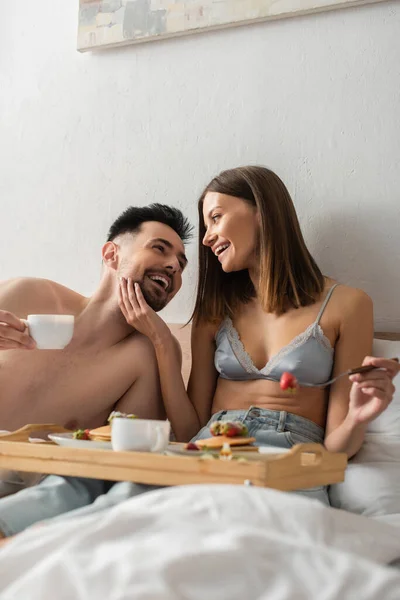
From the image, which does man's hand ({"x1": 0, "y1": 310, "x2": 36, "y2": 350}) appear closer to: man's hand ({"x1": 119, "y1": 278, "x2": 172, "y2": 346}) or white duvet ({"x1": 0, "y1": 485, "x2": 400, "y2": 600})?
man's hand ({"x1": 119, "y1": 278, "x2": 172, "y2": 346})

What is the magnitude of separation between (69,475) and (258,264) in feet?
2.82

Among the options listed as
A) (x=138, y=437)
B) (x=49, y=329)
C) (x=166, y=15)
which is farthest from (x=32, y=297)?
(x=166, y=15)

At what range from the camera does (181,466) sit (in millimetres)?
1232

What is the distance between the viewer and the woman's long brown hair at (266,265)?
1.94 meters

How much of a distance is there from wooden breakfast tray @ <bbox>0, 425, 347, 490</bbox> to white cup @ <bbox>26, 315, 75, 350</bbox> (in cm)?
30

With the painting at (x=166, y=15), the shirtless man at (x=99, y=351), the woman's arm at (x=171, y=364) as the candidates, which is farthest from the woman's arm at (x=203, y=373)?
the painting at (x=166, y=15)

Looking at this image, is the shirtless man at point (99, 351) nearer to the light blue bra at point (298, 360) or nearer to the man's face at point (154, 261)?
the man's face at point (154, 261)

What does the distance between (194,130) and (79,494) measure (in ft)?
4.53

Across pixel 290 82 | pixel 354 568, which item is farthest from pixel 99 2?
pixel 354 568

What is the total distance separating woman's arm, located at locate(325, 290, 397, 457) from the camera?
1.50 meters

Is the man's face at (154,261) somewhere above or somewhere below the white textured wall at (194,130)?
below

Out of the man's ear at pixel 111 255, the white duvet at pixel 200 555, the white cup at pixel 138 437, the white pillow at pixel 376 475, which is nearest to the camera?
the white duvet at pixel 200 555

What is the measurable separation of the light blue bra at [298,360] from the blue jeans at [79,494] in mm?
117

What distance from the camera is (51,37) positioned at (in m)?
2.74
